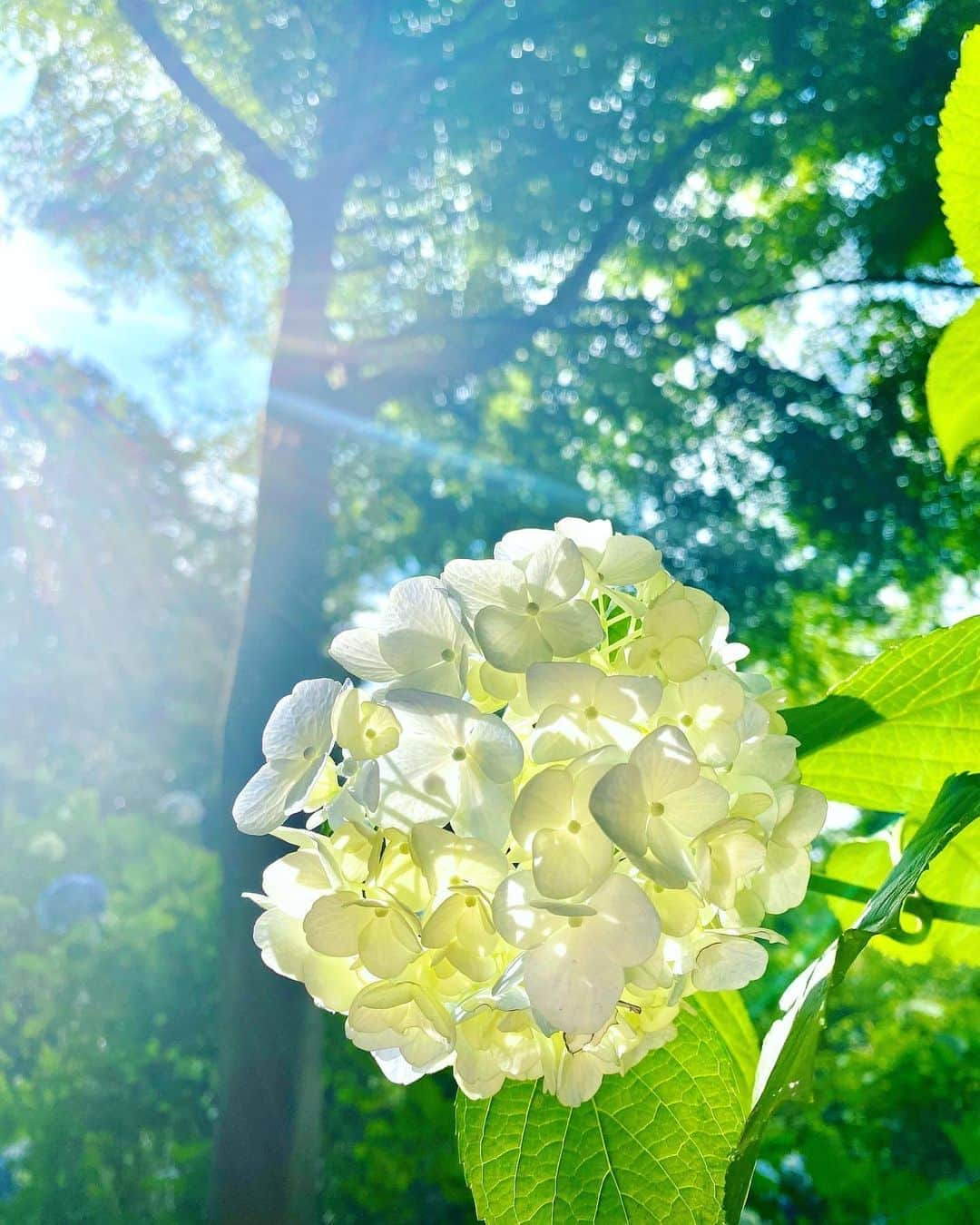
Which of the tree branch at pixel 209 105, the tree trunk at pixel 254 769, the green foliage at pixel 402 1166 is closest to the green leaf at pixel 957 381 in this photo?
the green foliage at pixel 402 1166

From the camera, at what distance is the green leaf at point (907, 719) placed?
41cm

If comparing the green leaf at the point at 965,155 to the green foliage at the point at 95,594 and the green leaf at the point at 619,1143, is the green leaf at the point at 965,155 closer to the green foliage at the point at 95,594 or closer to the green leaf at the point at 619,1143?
the green leaf at the point at 619,1143

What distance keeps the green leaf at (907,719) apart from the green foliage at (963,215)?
0.13m

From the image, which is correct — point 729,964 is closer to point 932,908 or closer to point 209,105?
point 932,908

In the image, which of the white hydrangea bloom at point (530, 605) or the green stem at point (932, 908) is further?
the green stem at point (932, 908)

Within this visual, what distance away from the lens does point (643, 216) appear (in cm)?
462

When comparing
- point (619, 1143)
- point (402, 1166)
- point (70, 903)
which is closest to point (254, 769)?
point (70, 903)

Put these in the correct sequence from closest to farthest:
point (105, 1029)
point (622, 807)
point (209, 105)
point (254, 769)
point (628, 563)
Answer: point (622, 807) < point (628, 563) < point (105, 1029) < point (254, 769) < point (209, 105)

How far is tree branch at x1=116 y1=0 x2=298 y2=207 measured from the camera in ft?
12.5

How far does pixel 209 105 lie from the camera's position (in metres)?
3.80

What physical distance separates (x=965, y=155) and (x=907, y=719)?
226 millimetres

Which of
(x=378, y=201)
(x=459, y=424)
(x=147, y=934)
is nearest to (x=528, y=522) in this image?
(x=459, y=424)

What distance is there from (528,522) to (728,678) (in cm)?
428

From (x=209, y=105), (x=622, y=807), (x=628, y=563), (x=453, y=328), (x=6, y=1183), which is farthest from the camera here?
(x=453, y=328)
